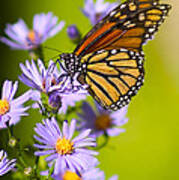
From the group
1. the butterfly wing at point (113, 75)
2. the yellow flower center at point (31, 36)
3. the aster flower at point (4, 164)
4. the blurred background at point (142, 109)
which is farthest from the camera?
the blurred background at point (142, 109)

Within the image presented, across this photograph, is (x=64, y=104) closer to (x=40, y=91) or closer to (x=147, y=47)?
(x=40, y=91)

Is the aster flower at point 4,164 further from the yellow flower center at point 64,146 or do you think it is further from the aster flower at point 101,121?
the aster flower at point 101,121

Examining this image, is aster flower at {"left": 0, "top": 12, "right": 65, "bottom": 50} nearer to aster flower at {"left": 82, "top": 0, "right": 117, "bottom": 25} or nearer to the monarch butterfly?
aster flower at {"left": 82, "top": 0, "right": 117, "bottom": 25}

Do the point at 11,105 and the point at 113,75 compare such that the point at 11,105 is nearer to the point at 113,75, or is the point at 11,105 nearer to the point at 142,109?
the point at 113,75

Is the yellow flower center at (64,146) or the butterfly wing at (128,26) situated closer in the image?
the yellow flower center at (64,146)

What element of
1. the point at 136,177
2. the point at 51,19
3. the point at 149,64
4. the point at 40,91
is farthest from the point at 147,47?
the point at 40,91

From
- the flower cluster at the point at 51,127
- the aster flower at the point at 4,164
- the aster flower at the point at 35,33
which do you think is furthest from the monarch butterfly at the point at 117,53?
the aster flower at the point at 4,164
